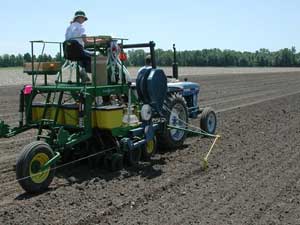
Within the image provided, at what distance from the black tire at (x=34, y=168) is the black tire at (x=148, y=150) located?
2.08m

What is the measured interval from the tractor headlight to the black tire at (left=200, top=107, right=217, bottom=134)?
2.61 m

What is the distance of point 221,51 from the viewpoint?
4075 inches

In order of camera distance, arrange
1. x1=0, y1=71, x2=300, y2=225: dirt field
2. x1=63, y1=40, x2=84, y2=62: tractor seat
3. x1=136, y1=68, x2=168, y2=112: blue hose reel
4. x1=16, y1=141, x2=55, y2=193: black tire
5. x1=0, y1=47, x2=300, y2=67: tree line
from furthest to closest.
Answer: x1=0, y1=47, x2=300, y2=67: tree line, x1=136, y1=68, x2=168, y2=112: blue hose reel, x1=63, y1=40, x2=84, y2=62: tractor seat, x1=16, y1=141, x2=55, y2=193: black tire, x1=0, y1=71, x2=300, y2=225: dirt field

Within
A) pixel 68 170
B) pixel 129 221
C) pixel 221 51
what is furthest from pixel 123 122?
pixel 221 51

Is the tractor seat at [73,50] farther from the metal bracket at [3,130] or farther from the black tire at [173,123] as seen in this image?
the black tire at [173,123]

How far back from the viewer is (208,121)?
1021 centimetres

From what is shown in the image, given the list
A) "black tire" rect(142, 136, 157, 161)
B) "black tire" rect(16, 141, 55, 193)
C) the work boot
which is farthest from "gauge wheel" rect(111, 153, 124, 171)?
the work boot

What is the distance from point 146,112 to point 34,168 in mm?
2276

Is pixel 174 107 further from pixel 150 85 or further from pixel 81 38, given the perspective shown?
pixel 81 38

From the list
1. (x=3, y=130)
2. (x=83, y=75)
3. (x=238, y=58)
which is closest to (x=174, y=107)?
(x=83, y=75)

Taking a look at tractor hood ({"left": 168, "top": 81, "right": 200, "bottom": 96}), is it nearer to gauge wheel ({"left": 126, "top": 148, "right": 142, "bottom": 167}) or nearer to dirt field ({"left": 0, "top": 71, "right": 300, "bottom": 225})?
dirt field ({"left": 0, "top": 71, "right": 300, "bottom": 225})

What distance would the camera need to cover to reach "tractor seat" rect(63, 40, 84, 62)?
288 inches

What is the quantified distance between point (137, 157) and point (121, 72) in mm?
1410

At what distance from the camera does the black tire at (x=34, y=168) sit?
5824mm
